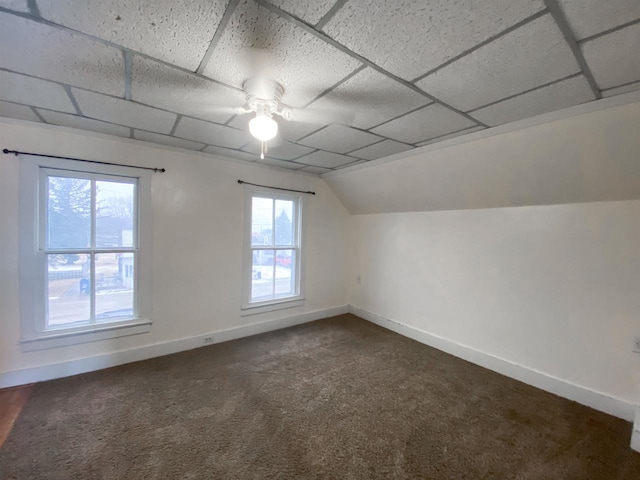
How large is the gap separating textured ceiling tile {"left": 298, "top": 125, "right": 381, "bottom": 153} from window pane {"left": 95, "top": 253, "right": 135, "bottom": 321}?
7.16 feet

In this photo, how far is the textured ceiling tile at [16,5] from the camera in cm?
102

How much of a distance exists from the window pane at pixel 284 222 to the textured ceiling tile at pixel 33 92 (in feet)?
7.55

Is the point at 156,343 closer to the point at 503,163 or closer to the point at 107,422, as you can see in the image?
the point at 107,422

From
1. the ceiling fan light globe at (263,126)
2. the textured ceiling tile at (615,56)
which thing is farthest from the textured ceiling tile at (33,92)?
the textured ceiling tile at (615,56)

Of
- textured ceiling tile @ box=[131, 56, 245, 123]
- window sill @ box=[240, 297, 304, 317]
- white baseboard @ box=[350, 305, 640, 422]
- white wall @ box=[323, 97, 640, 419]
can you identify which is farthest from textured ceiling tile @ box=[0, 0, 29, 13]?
white baseboard @ box=[350, 305, 640, 422]

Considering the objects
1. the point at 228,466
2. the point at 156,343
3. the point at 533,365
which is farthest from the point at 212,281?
the point at 533,365

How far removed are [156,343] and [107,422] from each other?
1024 mm

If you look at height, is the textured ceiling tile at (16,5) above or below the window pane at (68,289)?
above

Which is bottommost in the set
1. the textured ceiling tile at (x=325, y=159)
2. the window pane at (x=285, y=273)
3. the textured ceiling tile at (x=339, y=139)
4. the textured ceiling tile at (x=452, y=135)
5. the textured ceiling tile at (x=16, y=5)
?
the window pane at (x=285, y=273)

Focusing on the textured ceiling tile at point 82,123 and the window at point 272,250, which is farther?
the window at point 272,250

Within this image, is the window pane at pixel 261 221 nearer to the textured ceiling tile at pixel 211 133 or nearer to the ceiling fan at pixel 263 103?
the textured ceiling tile at pixel 211 133

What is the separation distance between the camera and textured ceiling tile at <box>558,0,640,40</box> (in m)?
0.97

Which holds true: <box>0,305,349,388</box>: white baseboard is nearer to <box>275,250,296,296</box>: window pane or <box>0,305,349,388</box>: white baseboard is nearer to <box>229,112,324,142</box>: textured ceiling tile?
<box>275,250,296,296</box>: window pane

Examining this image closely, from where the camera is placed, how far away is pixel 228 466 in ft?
5.25
